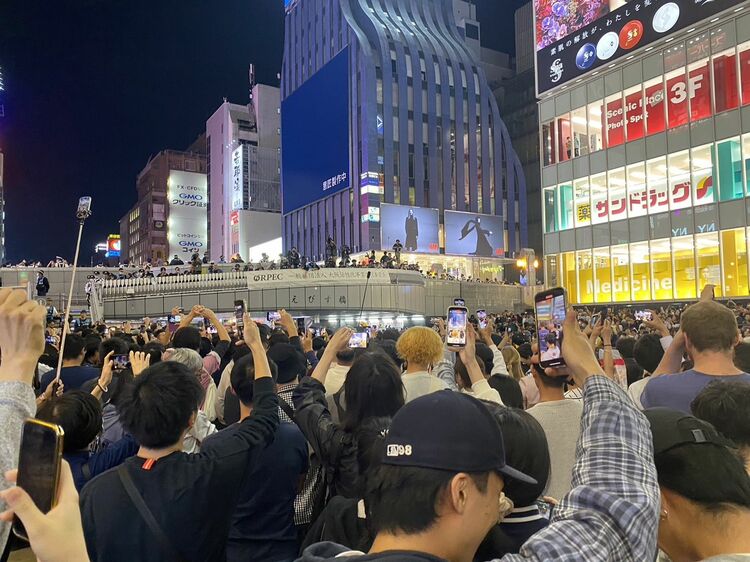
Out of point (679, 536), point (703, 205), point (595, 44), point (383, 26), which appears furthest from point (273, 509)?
point (383, 26)

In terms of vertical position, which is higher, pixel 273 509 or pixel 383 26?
pixel 383 26

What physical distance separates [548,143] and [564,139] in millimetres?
1124

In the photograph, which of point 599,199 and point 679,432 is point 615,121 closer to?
point 599,199

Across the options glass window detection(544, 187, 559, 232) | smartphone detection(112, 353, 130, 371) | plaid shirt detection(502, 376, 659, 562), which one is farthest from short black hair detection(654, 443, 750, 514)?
glass window detection(544, 187, 559, 232)

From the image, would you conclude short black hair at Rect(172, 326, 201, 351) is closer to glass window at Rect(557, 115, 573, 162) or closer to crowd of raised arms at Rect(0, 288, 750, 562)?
crowd of raised arms at Rect(0, 288, 750, 562)

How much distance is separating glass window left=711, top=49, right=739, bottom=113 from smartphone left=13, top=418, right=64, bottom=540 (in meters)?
30.8

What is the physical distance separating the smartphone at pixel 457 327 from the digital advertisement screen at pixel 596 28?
2838cm

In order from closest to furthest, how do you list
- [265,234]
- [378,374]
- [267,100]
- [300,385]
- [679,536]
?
[679,536] → [378,374] → [300,385] → [265,234] → [267,100]

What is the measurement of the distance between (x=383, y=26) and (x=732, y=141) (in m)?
35.2

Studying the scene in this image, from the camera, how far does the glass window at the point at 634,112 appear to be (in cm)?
2991

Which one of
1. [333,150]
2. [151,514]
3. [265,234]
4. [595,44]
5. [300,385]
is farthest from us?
[265,234]

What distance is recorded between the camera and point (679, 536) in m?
1.59

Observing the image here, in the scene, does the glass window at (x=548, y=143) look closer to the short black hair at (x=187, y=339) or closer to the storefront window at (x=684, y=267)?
the storefront window at (x=684, y=267)

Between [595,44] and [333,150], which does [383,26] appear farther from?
[595,44]
